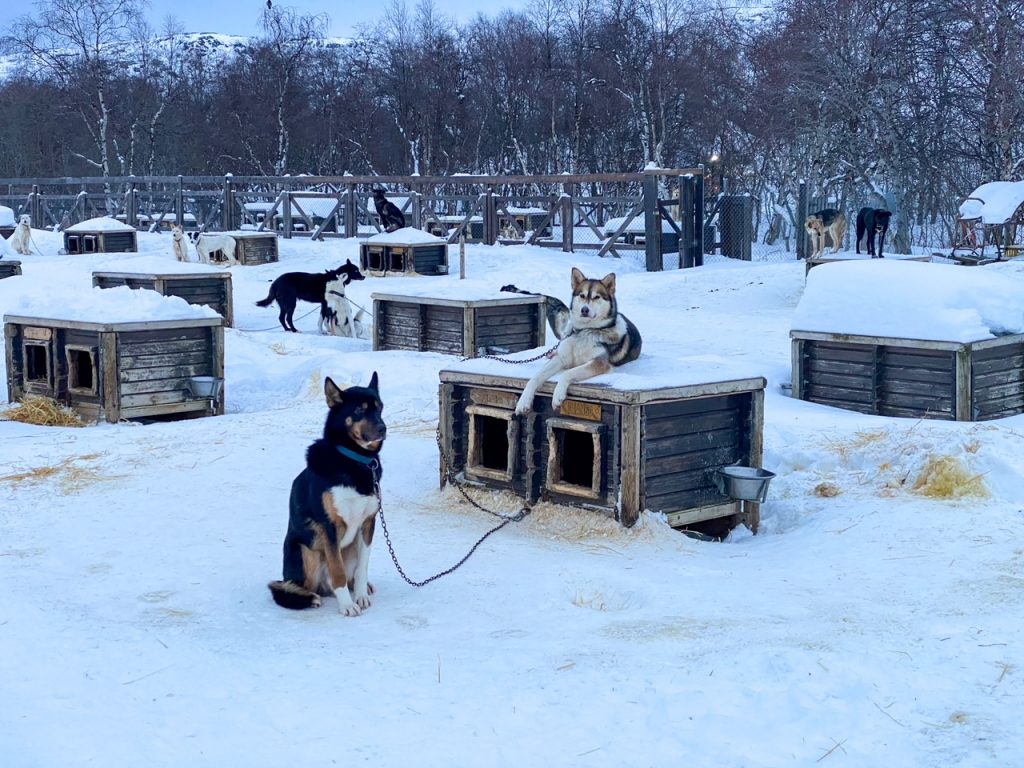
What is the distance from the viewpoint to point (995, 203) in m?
18.7

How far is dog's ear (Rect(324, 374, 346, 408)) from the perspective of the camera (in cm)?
500

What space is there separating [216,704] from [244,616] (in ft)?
3.24

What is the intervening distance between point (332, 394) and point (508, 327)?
24.1 feet

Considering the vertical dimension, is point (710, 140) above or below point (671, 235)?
above

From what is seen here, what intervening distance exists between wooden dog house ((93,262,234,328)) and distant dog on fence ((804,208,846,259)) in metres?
8.25

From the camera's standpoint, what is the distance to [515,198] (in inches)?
892

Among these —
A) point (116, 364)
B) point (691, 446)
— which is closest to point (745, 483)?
point (691, 446)

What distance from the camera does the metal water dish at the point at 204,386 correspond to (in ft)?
33.6

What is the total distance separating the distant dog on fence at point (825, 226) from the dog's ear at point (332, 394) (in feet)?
43.6

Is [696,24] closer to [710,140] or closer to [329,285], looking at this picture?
[710,140]

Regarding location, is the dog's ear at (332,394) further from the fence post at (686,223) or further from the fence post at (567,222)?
the fence post at (567,222)

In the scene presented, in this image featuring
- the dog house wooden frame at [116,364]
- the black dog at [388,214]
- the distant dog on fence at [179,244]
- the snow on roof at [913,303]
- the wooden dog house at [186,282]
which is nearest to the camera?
the snow on roof at [913,303]

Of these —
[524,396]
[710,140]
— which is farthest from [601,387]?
[710,140]

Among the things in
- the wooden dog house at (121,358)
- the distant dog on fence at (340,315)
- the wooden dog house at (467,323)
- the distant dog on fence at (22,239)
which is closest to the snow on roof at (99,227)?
the distant dog on fence at (22,239)
